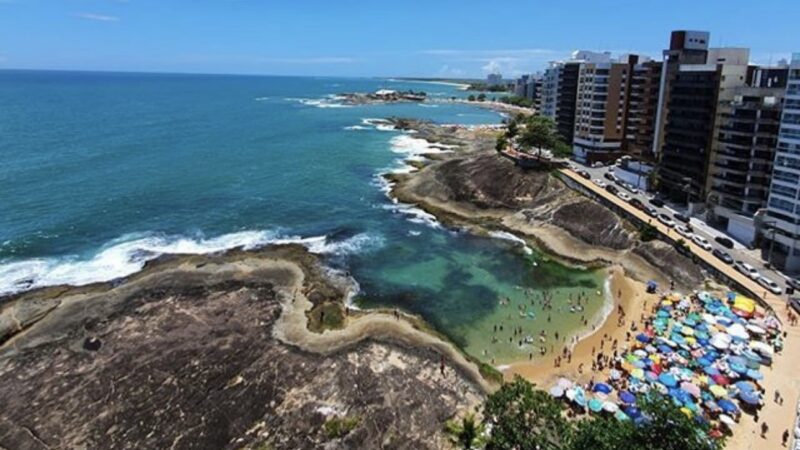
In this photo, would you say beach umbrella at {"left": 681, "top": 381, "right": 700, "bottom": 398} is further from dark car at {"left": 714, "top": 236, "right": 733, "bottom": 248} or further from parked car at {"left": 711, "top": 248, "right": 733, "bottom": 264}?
dark car at {"left": 714, "top": 236, "right": 733, "bottom": 248}

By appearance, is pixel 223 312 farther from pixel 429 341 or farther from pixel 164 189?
pixel 164 189

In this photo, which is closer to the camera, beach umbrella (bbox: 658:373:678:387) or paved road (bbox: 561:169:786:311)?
beach umbrella (bbox: 658:373:678:387)

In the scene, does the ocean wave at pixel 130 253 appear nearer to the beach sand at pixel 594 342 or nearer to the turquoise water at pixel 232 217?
the turquoise water at pixel 232 217

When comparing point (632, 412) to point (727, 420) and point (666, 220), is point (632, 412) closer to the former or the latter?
point (727, 420)

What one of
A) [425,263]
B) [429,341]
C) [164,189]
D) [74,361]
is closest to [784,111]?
[425,263]

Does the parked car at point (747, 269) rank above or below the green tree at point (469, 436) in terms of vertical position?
above

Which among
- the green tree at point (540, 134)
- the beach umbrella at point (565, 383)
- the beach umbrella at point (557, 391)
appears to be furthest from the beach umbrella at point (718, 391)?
the green tree at point (540, 134)

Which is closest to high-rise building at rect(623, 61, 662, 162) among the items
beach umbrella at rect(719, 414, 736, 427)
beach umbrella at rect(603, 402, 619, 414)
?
beach umbrella at rect(719, 414, 736, 427)
